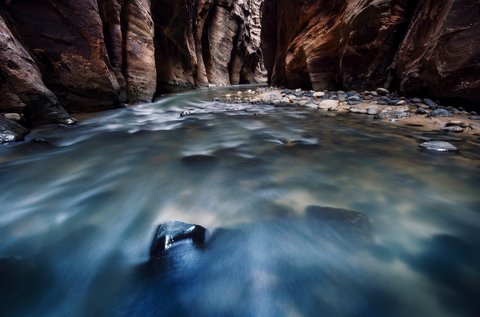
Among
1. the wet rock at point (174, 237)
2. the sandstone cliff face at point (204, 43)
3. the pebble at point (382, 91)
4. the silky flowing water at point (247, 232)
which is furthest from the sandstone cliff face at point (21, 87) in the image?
the sandstone cliff face at point (204, 43)

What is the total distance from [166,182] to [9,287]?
43.5 inches

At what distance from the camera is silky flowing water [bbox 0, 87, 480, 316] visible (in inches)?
38.0

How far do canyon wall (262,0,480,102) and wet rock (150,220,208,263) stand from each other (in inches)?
195

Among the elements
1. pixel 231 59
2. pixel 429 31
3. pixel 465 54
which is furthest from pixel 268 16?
pixel 465 54

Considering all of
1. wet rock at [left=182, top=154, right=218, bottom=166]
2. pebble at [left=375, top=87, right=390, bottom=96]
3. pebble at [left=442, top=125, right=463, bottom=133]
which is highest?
pebble at [left=375, top=87, right=390, bottom=96]

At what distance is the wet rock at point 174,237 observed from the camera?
1.21 metres

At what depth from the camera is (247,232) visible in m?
1.35

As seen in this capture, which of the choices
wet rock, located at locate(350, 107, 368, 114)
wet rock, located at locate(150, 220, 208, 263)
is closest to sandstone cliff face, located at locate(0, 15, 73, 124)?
wet rock, located at locate(150, 220, 208, 263)

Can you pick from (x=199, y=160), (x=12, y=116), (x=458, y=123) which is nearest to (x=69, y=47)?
(x=12, y=116)

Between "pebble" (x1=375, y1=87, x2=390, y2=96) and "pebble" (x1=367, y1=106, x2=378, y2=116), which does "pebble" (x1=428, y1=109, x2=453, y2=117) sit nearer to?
"pebble" (x1=367, y1=106, x2=378, y2=116)

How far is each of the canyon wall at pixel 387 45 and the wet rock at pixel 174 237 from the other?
195 inches

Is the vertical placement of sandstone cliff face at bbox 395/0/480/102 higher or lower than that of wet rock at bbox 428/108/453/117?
higher

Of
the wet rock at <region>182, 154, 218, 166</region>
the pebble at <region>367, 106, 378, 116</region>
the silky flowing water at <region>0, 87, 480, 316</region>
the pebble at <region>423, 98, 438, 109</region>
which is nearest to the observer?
the silky flowing water at <region>0, 87, 480, 316</region>

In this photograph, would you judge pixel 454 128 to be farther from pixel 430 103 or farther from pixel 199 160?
pixel 199 160
